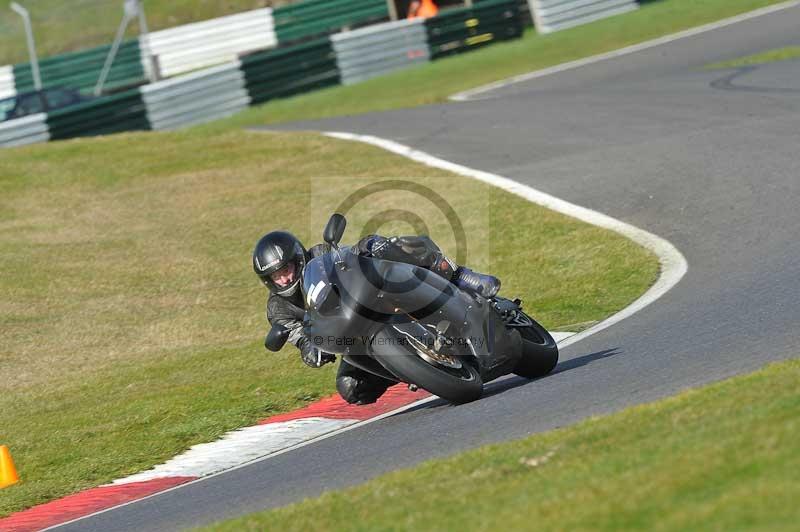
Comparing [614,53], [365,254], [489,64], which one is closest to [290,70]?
[489,64]

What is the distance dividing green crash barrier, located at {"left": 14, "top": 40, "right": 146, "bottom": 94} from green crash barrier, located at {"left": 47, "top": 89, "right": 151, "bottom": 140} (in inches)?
239

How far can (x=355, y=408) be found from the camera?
9.38m

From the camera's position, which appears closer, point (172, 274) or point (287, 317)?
point (287, 317)

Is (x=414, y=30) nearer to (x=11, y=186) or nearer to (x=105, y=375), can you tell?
(x=11, y=186)

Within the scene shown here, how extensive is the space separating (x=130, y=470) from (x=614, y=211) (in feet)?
23.1

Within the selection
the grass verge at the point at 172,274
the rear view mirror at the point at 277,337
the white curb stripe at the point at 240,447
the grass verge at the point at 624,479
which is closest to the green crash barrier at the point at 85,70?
the grass verge at the point at 172,274

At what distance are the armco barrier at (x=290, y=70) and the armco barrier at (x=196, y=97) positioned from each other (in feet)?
0.92

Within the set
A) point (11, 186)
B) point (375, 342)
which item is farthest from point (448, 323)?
point (11, 186)

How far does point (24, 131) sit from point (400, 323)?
60.9 ft

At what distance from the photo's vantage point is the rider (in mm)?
7938

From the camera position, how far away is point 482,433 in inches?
278

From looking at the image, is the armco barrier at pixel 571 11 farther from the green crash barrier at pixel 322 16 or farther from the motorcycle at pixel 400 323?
the motorcycle at pixel 400 323

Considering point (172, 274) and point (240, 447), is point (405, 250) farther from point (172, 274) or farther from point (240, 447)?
point (172, 274)

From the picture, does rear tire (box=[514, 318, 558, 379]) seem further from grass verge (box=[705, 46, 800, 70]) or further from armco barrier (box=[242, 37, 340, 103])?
armco barrier (box=[242, 37, 340, 103])
